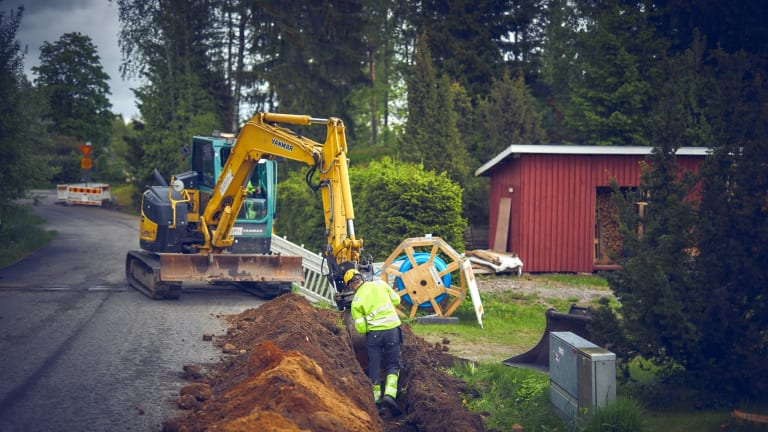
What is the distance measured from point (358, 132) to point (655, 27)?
23.2 m

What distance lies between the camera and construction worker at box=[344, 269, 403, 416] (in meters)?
9.48

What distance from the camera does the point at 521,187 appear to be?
23984mm

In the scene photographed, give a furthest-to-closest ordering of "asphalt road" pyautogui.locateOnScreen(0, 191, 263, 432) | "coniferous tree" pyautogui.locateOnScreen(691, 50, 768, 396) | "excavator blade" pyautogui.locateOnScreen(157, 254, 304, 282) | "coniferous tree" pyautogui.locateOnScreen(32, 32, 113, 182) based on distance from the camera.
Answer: "coniferous tree" pyautogui.locateOnScreen(32, 32, 113, 182) < "excavator blade" pyautogui.locateOnScreen(157, 254, 304, 282) < "asphalt road" pyautogui.locateOnScreen(0, 191, 263, 432) < "coniferous tree" pyautogui.locateOnScreen(691, 50, 768, 396)

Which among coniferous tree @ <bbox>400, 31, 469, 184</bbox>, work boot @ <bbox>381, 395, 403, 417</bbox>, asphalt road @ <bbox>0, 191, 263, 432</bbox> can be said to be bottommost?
work boot @ <bbox>381, 395, 403, 417</bbox>

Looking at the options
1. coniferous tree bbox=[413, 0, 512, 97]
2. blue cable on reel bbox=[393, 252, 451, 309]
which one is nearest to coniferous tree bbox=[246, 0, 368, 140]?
coniferous tree bbox=[413, 0, 512, 97]

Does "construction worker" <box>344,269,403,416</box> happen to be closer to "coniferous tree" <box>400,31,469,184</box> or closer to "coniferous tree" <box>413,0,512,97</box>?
"coniferous tree" <box>400,31,469,184</box>

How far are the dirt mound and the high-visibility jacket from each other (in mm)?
712

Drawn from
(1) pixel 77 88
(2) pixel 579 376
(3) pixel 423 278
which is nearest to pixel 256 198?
(3) pixel 423 278

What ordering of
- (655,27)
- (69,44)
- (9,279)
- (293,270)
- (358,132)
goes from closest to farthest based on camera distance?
(293,270), (9,279), (655,27), (358,132), (69,44)

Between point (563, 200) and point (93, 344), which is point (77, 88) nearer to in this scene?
point (563, 200)

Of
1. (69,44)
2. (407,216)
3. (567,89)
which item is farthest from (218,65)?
(69,44)

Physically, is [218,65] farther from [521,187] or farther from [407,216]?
[407,216]

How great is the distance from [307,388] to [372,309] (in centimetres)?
201

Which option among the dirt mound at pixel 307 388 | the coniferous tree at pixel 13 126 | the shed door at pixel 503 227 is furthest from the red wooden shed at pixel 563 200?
the coniferous tree at pixel 13 126
